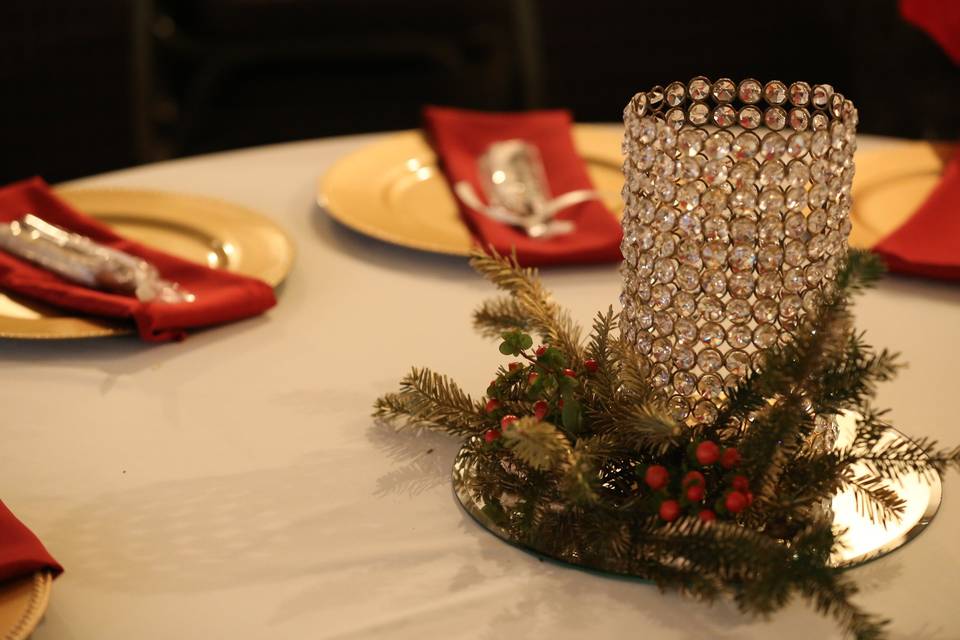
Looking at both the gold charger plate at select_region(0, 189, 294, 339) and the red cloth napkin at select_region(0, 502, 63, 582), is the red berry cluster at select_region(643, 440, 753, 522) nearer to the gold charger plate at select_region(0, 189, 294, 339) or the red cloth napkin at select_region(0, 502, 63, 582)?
the red cloth napkin at select_region(0, 502, 63, 582)

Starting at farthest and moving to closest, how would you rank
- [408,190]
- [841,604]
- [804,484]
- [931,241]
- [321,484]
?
[408,190]
[931,241]
[321,484]
[804,484]
[841,604]

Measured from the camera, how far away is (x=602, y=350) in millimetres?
717

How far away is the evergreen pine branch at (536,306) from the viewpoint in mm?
758

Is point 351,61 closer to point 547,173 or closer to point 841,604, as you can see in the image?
point 547,173

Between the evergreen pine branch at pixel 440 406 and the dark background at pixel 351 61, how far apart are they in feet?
7.86

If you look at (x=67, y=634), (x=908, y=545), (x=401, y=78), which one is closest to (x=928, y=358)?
(x=908, y=545)

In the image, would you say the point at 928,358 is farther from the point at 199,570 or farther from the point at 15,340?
the point at 15,340

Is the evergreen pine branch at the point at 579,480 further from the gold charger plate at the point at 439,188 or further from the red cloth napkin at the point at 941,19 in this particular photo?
the red cloth napkin at the point at 941,19

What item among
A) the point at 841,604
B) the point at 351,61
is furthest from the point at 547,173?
the point at 351,61

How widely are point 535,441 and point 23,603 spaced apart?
0.29 m

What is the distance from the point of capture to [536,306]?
2.53 feet

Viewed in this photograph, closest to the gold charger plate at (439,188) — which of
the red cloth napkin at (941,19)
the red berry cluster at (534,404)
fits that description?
the red cloth napkin at (941,19)

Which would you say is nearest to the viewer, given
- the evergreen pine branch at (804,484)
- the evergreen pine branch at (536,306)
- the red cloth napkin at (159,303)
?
the evergreen pine branch at (804,484)

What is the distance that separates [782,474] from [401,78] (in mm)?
3236
